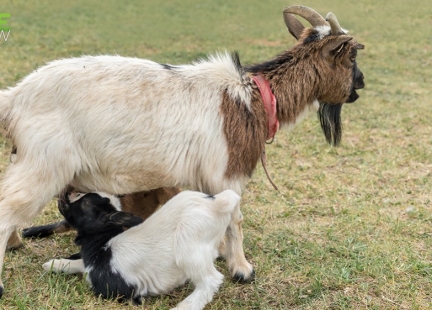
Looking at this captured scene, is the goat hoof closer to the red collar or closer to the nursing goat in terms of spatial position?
the nursing goat

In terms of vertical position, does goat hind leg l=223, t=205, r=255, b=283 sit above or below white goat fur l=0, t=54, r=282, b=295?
below

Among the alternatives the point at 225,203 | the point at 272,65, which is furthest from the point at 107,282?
the point at 272,65

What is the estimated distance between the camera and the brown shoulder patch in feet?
12.3

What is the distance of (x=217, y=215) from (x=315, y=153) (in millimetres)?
3457

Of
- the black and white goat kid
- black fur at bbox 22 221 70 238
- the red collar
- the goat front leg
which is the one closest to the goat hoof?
the goat front leg

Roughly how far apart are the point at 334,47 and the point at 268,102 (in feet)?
2.06

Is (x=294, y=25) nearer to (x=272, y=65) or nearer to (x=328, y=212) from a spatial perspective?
(x=272, y=65)

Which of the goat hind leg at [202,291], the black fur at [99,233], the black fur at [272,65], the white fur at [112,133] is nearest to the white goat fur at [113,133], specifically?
the white fur at [112,133]

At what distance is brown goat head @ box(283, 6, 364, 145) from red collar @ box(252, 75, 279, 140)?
0.27 m

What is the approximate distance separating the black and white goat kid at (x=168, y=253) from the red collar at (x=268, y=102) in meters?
0.71

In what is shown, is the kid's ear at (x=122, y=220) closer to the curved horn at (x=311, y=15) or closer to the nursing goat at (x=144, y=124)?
the nursing goat at (x=144, y=124)

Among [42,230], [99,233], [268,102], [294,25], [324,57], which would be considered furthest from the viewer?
[294,25]

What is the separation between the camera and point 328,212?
5.12 m

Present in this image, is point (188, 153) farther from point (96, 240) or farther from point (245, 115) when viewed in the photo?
point (96, 240)
